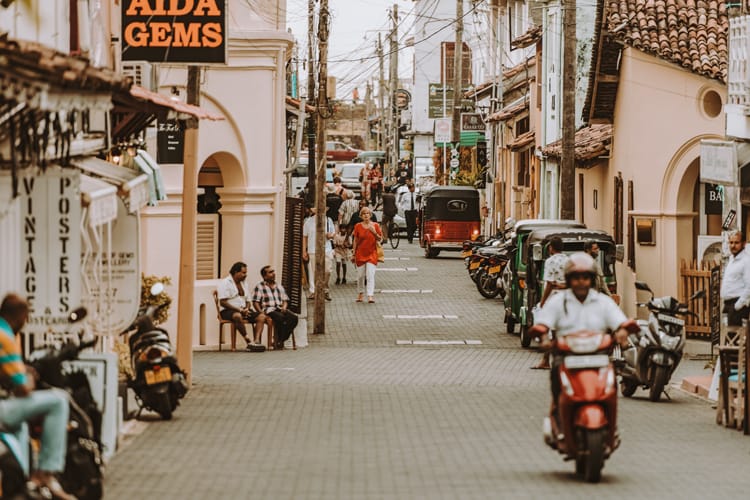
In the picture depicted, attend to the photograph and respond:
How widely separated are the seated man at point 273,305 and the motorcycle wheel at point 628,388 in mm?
8146

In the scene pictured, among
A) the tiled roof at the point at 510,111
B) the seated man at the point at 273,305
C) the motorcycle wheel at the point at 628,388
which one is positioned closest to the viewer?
the motorcycle wheel at the point at 628,388

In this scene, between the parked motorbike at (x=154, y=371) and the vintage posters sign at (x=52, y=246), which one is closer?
the vintage posters sign at (x=52, y=246)

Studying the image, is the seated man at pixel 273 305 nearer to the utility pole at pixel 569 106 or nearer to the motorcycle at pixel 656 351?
the utility pole at pixel 569 106

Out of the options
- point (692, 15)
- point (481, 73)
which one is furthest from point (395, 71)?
point (692, 15)

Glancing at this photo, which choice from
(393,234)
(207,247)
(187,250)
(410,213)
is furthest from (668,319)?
(393,234)

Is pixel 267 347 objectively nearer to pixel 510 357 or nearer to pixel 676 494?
pixel 510 357

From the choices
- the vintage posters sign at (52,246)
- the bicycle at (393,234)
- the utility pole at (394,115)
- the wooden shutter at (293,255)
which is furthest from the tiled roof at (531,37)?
the utility pole at (394,115)

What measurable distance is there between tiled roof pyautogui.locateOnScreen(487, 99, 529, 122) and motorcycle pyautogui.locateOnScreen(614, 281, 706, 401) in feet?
109

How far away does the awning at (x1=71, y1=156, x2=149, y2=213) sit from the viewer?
14.6 m

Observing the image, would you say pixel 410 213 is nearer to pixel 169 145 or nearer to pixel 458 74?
pixel 458 74

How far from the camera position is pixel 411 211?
57719 millimetres

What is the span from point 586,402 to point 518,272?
15.9 meters

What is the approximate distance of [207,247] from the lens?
1102 inches

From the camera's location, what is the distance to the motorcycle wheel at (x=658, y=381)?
62.8 ft
